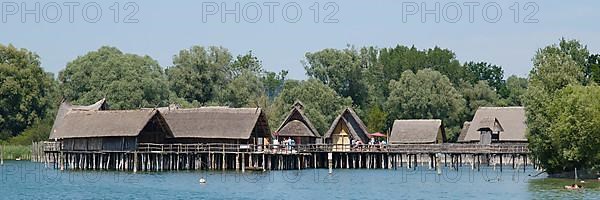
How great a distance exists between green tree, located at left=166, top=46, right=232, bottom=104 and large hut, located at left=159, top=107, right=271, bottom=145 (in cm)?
3150

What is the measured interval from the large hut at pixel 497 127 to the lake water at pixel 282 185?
1774 cm

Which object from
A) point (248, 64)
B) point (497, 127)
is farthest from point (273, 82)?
point (497, 127)

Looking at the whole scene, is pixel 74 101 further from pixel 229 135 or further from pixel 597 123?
pixel 597 123

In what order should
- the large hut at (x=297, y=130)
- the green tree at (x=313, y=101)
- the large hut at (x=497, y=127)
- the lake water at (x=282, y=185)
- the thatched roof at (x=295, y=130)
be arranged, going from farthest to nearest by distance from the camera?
the green tree at (x=313, y=101)
the large hut at (x=497, y=127)
the large hut at (x=297, y=130)
the thatched roof at (x=295, y=130)
the lake water at (x=282, y=185)

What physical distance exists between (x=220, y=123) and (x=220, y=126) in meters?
0.25

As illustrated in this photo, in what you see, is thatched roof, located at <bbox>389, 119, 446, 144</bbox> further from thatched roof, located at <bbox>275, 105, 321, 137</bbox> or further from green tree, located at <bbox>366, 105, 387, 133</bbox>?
thatched roof, located at <bbox>275, 105, 321, 137</bbox>

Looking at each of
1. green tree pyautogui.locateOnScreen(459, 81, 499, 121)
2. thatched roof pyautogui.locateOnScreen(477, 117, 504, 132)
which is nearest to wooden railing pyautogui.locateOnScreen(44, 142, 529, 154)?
thatched roof pyautogui.locateOnScreen(477, 117, 504, 132)

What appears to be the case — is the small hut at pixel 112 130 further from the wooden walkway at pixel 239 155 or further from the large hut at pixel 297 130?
the large hut at pixel 297 130

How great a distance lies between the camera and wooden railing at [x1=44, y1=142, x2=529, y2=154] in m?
71.4

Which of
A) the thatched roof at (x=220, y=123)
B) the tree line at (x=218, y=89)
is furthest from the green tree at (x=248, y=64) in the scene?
the thatched roof at (x=220, y=123)

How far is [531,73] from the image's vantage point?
70.3m

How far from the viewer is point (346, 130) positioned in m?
89.4

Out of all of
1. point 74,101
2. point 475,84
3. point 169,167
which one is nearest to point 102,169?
point 169,167

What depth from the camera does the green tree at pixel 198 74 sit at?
357 ft
